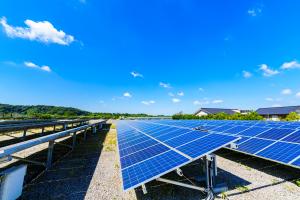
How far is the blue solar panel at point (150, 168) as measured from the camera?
4.43m

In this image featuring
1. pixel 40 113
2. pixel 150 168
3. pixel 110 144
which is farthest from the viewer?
pixel 40 113

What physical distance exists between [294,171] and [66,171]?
1224 cm

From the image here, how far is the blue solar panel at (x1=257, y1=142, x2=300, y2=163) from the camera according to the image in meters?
7.35

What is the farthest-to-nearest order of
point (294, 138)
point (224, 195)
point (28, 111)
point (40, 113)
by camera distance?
point (28, 111)
point (40, 113)
point (294, 138)
point (224, 195)

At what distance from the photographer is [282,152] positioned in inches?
311

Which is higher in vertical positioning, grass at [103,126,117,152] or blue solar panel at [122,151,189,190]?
blue solar panel at [122,151,189,190]

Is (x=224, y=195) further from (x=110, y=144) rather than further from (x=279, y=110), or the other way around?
(x=279, y=110)

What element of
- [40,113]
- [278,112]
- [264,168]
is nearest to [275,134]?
[264,168]

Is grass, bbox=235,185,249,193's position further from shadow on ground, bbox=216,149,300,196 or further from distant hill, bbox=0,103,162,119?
distant hill, bbox=0,103,162,119

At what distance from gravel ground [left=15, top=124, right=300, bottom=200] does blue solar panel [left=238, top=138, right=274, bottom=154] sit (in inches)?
39.6

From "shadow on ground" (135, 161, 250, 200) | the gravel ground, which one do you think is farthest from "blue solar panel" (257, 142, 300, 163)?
"shadow on ground" (135, 161, 250, 200)

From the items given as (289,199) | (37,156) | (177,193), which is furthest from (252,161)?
(37,156)

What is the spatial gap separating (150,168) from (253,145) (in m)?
7.65

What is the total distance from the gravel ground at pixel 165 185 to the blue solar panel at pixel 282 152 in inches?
41.7
